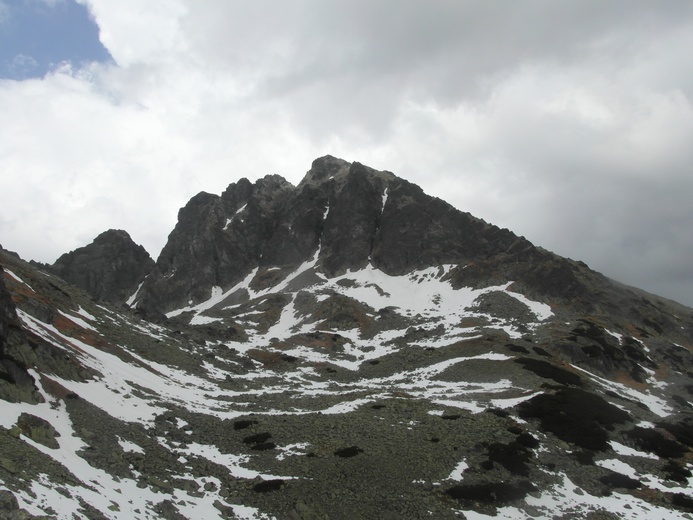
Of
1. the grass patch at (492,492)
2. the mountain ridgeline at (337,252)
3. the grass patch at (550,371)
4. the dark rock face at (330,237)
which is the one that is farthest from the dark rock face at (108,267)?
the grass patch at (492,492)

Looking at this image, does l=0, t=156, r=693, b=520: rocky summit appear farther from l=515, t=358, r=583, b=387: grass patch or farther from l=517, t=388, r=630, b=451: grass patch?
l=515, t=358, r=583, b=387: grass patch

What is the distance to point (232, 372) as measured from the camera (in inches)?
2830

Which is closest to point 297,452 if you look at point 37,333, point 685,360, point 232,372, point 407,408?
point 407,408

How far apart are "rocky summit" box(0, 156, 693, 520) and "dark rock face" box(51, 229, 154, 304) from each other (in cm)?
7202

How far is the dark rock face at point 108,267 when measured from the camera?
179750mm

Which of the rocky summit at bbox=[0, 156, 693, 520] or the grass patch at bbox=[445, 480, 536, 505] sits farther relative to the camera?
the grass patch at bbox=[445, 480, 536, 505]

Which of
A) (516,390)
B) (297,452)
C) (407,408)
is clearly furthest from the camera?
(516,390)

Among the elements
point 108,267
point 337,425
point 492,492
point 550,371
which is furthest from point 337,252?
point 492,492

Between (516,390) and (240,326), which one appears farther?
(240,326)

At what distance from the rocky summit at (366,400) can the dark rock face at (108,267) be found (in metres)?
72.0

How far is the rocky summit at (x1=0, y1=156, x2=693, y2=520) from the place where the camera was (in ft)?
99.5

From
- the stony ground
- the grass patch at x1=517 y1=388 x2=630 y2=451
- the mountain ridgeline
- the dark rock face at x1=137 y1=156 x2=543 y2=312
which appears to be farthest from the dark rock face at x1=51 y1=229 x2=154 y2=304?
the grass patch at x1=517 y1=388 x2=630 y2=451

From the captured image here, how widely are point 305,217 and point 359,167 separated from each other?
90.0ft

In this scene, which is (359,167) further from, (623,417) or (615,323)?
(623,417)
